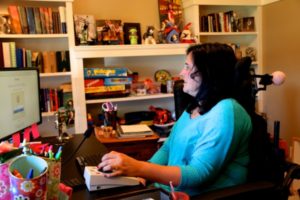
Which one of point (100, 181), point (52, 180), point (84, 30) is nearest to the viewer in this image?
point (52, 180)

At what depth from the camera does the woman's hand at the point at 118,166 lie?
109 centimetres

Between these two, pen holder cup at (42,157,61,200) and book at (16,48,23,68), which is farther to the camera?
book at (16,48,23,68)

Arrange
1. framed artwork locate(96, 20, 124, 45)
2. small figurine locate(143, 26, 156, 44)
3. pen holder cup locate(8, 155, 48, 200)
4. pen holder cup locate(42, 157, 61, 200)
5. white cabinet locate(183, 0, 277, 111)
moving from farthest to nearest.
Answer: white cabinet locate(183, 0, 277, 111)
small figurine locate(143, 26, 156, 44)
framed artwork locate(96, 20, 124, 45)
pen holder cup locate(42, 157, 61, 200)
pen holder cup locate(8, 155, 48, 200)

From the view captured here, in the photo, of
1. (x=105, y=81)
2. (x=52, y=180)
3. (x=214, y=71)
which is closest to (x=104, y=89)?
(x=105, y=81)

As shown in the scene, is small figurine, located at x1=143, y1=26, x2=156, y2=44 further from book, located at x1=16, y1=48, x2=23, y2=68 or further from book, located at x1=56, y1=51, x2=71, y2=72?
book, located at x1=16, y1=48, x2=23, y2=68

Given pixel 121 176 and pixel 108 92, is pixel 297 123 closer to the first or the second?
pixel 108 92

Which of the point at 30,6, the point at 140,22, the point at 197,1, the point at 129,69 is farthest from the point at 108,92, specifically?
the point at 197,1

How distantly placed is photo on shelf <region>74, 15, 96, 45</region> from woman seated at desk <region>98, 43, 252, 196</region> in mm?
1608

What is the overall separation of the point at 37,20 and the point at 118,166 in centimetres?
199

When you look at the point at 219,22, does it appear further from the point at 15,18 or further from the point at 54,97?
the point at 15,18

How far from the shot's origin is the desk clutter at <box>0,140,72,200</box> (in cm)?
72

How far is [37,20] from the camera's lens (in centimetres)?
266

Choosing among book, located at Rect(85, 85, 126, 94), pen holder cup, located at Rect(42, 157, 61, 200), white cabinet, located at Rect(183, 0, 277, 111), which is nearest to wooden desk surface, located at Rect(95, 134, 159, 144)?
book, located at Rect(85, 85, 126, 94)

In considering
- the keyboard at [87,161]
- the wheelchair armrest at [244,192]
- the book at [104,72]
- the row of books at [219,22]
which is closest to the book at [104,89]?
the book at [104,72]
